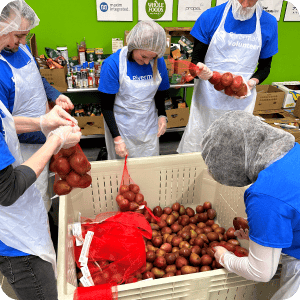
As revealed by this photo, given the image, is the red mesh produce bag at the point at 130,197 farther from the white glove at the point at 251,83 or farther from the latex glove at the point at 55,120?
the white glove at the point at 251,83

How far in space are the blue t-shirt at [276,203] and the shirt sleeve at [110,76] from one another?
1334 mm

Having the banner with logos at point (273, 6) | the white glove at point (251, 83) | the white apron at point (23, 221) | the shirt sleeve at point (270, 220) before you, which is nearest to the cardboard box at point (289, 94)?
the banner with logos at point (273, 6)

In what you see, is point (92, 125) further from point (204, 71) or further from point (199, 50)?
point (204, 71)

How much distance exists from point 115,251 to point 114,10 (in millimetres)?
3219

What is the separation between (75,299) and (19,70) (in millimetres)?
1332

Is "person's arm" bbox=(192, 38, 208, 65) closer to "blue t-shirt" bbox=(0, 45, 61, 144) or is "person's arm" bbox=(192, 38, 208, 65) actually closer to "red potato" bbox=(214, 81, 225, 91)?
"red potato" bbox=(214, 81, 225, 91)

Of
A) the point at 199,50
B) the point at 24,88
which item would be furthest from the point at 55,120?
the point at 199,50

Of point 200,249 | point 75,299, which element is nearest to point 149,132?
point 200,249

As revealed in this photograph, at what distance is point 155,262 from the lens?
166cm

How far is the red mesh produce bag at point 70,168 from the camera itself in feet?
4.39

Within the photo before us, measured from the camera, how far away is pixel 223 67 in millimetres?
2230

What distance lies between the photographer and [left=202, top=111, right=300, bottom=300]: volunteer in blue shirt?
36.2 inches

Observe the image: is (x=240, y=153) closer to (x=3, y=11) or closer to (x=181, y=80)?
(x=3, y=11)

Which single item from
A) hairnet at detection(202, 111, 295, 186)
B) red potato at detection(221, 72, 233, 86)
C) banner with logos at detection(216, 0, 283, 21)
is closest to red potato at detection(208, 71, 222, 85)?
red potato at detection(221, 72, 233, 86)
